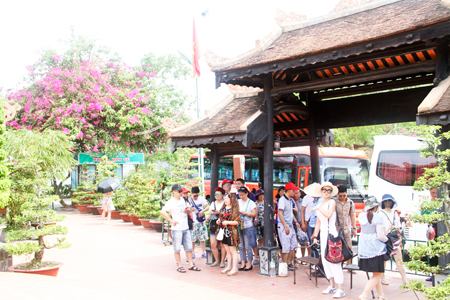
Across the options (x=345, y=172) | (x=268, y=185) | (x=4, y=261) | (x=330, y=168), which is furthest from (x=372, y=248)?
(x=345, y=172)

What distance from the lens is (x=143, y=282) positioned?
7484 millimetres

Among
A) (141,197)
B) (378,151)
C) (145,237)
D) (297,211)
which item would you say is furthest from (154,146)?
(297,211)

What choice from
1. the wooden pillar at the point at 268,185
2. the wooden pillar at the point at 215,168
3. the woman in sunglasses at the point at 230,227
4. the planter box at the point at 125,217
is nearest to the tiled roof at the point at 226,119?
the wooden pillar at the point at 268,185

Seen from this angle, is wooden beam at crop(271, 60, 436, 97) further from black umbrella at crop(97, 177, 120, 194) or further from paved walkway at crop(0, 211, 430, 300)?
black umbrella at crop(97, 177, 120, 194)

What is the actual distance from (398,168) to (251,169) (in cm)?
810

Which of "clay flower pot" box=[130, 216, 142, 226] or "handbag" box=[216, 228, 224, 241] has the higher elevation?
"handbag" box=[216, 228, 224, 241]

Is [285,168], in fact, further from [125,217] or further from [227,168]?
[125,217]

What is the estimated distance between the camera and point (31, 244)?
7578 millimetres

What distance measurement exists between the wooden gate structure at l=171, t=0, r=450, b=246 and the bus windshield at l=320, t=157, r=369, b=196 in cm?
602

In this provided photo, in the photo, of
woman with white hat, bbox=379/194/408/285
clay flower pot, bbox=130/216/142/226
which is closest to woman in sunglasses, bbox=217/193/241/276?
woman with white hat, bbox=379/194/408/285

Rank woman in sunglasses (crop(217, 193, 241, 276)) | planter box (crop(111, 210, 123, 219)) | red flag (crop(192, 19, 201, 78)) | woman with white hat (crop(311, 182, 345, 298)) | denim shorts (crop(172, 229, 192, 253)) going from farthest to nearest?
1. planter box (crop(111, 210, 123, 219))
2. red flag (crop(192, 19, 201, 78))
3. denim shorts (crop(172, 229, 192, 253))
4. woman in sunglasses (crop(217, 193, 241, 276))
5. woman with white hat (crop(311, 182, 345, 298))

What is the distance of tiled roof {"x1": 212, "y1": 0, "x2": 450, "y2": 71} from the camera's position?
642 cm

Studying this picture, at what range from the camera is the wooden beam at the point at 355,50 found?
5965 millimetres

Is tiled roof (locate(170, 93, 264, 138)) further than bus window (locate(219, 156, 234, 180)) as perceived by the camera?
No
